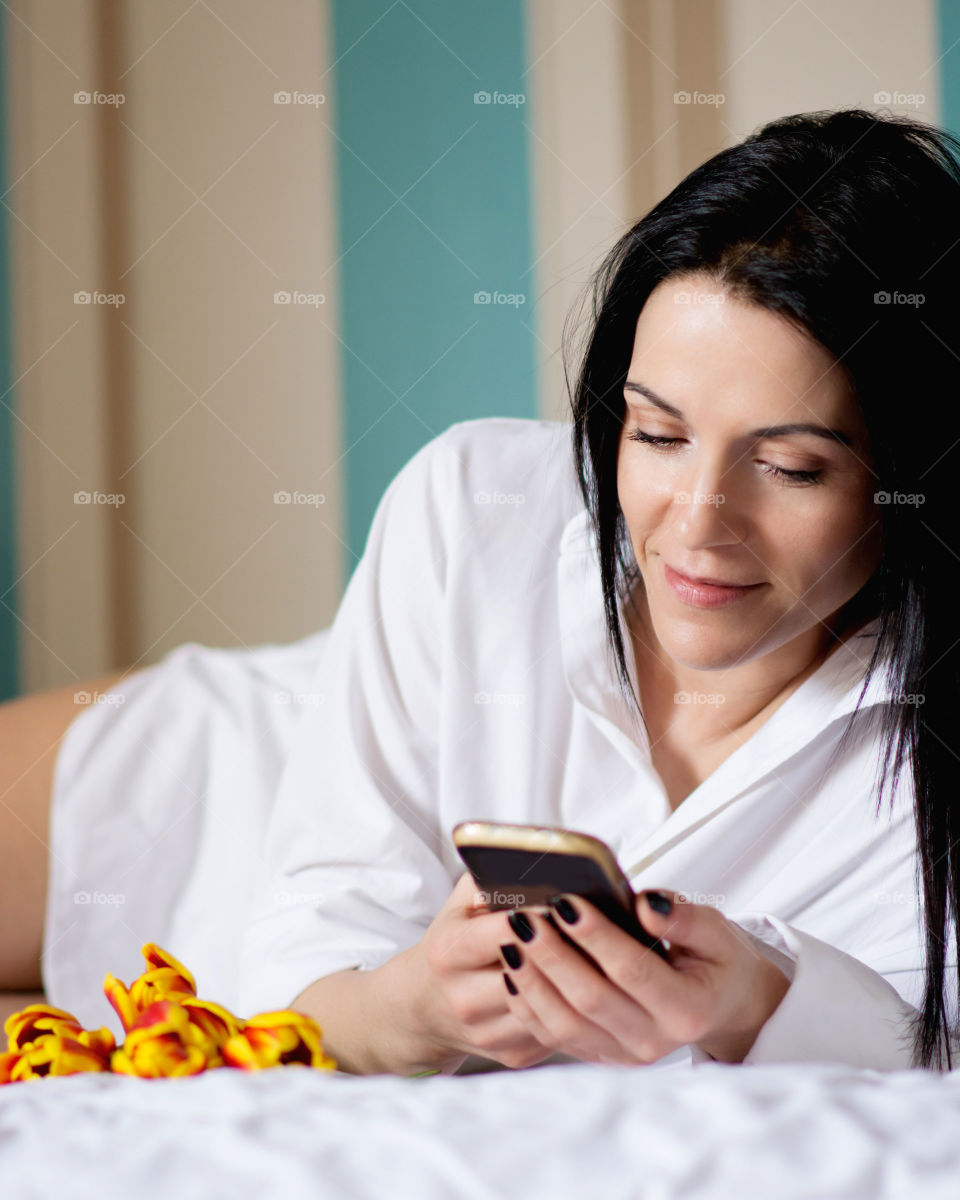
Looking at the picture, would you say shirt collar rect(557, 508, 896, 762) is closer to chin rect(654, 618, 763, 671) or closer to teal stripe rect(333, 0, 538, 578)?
chin rect(654, 618, 763, 671)

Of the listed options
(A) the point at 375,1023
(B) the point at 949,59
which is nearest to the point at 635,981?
(A) the point at 375,1023

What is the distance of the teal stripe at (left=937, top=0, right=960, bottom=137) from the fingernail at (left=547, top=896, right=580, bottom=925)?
1.18 m

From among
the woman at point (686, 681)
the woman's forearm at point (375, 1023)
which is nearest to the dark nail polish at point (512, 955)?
the woman at point (686, 681)

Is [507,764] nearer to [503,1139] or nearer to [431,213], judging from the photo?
[503,1139]

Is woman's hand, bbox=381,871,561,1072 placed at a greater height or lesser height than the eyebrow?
lesser

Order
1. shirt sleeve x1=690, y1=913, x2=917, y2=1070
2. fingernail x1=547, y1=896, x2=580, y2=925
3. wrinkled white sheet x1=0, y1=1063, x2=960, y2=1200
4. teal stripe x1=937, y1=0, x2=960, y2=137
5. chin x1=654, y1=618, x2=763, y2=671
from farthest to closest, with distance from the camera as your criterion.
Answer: teal stripe x1=937, y1=0, x2=960, y2=137 → chin x1=654, y1=618, x2=763, y2=671 → shirt sleeve x1=690, y1=913, x2=917, y2=1070 → fingernail x1=547, y1=896, x2=580, y2=925 → wrinkled white sheet x1=0, y1=1063, x2=960, y2=1200

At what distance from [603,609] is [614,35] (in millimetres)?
985

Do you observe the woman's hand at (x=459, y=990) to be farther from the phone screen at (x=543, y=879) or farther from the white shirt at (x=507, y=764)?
the white shirt at (x=507, y=764)

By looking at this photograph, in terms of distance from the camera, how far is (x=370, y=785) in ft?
3.07

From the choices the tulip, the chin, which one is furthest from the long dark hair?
the tulip

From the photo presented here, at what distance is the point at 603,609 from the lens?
946 mm

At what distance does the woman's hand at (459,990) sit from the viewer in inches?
26.0

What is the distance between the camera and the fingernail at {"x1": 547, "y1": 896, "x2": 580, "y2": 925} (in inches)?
23.6

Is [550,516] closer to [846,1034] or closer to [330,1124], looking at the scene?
[846,1034]
